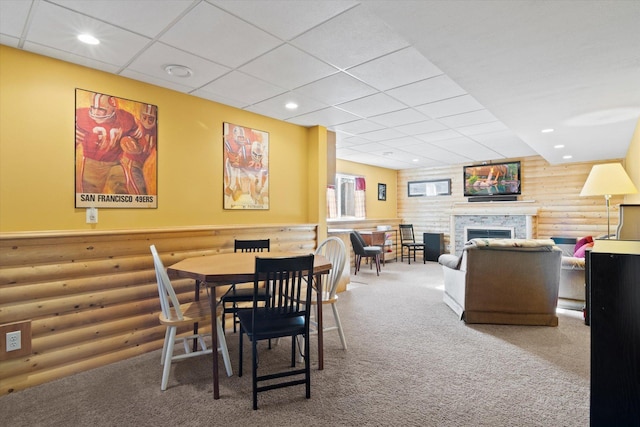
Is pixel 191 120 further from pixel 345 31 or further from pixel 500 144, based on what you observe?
pixel 500 144

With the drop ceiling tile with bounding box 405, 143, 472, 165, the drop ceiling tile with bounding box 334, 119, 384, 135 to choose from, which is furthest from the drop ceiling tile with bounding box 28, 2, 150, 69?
the drop ceiling tile with bounding box 405, 143, 472, 165

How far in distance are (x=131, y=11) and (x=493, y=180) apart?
304 inches

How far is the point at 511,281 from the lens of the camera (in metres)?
3.64

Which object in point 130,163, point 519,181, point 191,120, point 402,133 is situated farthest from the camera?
point 519,181

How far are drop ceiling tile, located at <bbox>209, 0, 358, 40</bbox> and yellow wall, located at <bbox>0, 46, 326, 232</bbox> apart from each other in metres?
1.65

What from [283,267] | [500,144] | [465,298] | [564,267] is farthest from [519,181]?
[283,267]

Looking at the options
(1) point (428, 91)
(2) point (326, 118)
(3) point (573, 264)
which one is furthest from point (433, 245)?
(1) point (428, 91)

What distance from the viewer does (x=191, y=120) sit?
3.64 metres

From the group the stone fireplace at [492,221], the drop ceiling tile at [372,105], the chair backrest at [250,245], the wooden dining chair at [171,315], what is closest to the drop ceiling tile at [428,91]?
the drop ceiling tile at [372,105]

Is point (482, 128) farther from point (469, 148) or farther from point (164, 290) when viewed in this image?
point (164, 290)

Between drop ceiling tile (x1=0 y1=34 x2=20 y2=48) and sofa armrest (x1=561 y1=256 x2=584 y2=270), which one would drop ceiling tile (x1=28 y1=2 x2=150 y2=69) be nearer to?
drop ceiling tile (x1=0 y1=34 x2=20 y2=48)

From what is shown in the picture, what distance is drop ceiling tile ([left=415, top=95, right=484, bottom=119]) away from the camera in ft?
12.3

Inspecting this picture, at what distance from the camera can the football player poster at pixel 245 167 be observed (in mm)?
4004

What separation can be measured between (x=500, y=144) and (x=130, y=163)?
5877mm
